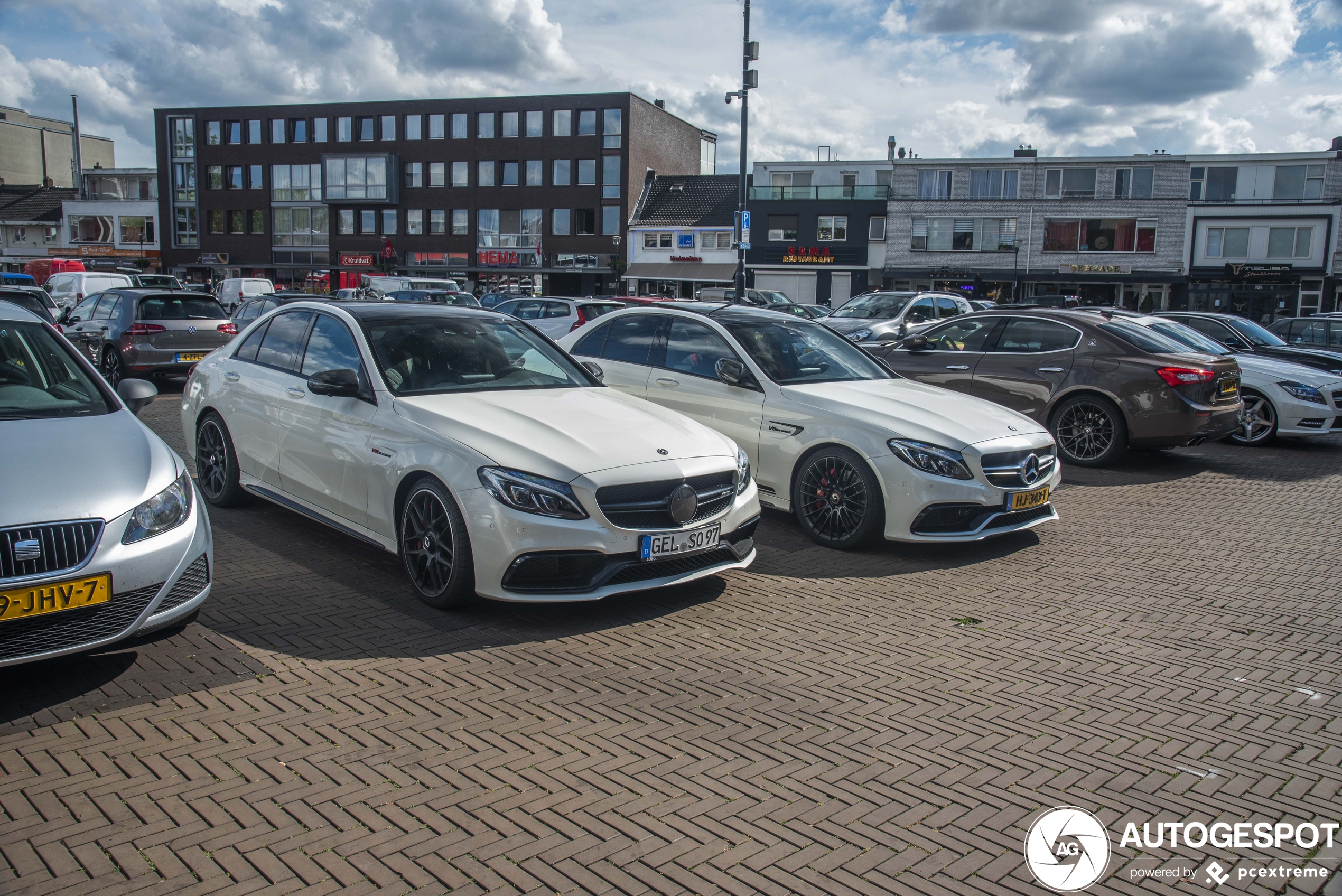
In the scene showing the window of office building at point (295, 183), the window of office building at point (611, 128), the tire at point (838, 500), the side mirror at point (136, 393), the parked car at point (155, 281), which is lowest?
the tire at point (838, 500)

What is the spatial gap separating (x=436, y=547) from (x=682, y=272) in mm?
52463

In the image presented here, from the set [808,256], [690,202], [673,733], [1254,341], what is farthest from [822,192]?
[673,733]

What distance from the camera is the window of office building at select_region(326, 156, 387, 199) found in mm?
62531

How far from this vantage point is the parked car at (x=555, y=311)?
819 inches

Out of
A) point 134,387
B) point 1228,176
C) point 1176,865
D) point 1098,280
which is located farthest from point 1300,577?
point 1228,176

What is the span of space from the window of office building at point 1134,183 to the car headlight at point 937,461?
1975 inches

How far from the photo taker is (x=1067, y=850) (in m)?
3.03

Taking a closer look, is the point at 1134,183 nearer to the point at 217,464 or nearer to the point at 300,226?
the point at 300,226

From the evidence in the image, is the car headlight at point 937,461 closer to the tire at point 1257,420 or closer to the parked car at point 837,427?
the parked car at point 837,427

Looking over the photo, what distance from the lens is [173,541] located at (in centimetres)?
404

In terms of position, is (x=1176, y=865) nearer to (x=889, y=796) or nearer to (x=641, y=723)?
(x=889, y=796)

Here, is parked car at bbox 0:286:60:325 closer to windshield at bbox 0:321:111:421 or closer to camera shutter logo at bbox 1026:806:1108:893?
windshield at bbox 0:321:111:421

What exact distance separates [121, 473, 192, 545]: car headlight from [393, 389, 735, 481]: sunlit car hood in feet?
4.17

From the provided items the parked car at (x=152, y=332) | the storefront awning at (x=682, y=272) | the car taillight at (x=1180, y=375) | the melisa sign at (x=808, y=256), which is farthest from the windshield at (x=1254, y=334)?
the storefront awning at (x=682, y=272)
